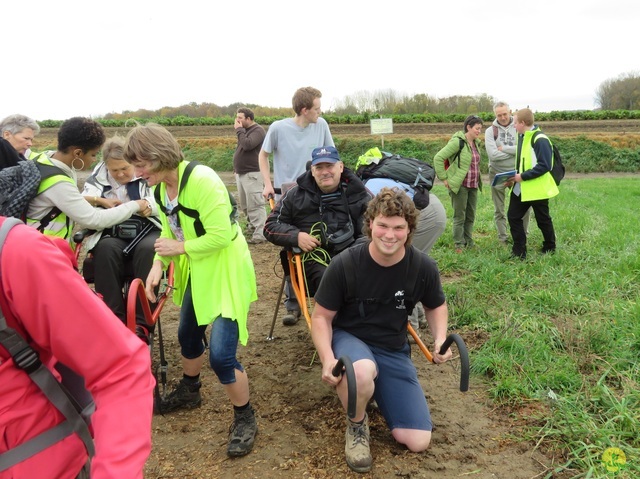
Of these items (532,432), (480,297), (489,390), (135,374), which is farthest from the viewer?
(480,297)

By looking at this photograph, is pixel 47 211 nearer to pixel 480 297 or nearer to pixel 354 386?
pixel 354 386

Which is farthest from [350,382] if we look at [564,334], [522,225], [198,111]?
[198,111]

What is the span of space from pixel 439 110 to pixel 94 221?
3623 centimetres

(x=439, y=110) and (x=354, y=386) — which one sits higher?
(x=439, y=110)

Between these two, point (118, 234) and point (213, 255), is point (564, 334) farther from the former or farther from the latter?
point (118, 234)

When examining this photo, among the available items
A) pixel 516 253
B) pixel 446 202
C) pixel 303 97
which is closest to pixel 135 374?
pixel 303 97

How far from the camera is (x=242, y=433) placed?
10.3ft

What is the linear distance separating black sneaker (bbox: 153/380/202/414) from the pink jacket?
Result: 95.8 inches

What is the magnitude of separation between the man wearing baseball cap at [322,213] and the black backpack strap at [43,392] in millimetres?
2752

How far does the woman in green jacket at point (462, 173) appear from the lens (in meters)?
7.22

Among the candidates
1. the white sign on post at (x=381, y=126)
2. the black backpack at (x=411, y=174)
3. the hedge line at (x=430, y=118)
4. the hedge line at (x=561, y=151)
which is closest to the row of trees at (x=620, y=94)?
the hedge line at (x=430, y=118)

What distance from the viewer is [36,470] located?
3.94 ft

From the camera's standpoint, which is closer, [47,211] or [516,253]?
[47,211]

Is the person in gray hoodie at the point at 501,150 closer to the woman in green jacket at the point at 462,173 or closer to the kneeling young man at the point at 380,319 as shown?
the woman in green jacket at the point at 462,173
